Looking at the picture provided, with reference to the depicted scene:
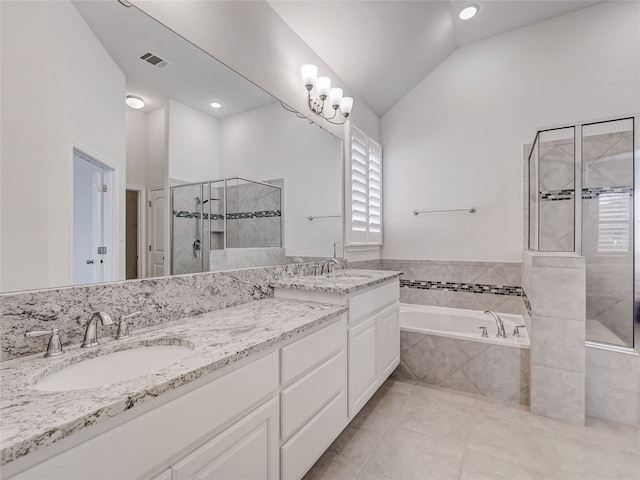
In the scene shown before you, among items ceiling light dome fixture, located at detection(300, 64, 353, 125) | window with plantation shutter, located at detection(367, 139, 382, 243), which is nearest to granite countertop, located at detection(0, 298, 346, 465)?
ceiling light dome fixture, located at detection(300, 64, 353, 125)

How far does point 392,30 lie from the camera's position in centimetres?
252

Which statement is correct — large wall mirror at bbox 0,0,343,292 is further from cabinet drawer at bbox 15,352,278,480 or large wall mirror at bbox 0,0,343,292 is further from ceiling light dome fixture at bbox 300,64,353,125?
cabinet drawer at bbox 15,352,278,480

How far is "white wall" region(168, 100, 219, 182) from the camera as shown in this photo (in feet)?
4.54

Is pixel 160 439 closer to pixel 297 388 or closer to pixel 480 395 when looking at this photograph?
pixel 297 388

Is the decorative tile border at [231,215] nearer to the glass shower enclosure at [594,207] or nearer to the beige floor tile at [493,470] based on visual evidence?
the beige floor tile at [493,470]

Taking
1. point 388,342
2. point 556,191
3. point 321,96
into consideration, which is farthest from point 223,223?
point 556,191

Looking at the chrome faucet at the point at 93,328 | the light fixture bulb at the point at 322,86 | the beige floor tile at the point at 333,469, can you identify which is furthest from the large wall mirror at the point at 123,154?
the beige floor tile at the point at 333,469

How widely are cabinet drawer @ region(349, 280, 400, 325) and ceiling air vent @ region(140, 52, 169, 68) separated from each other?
1458 mm

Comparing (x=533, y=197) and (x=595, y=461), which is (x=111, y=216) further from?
(x=533, y=197)

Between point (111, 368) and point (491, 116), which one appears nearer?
point (111, 368)

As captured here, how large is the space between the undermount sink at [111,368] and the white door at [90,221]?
282 mm

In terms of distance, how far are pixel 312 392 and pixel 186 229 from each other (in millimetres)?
942

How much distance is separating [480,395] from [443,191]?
76.7 inches

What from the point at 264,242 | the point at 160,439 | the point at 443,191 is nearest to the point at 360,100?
the point at 443,191
